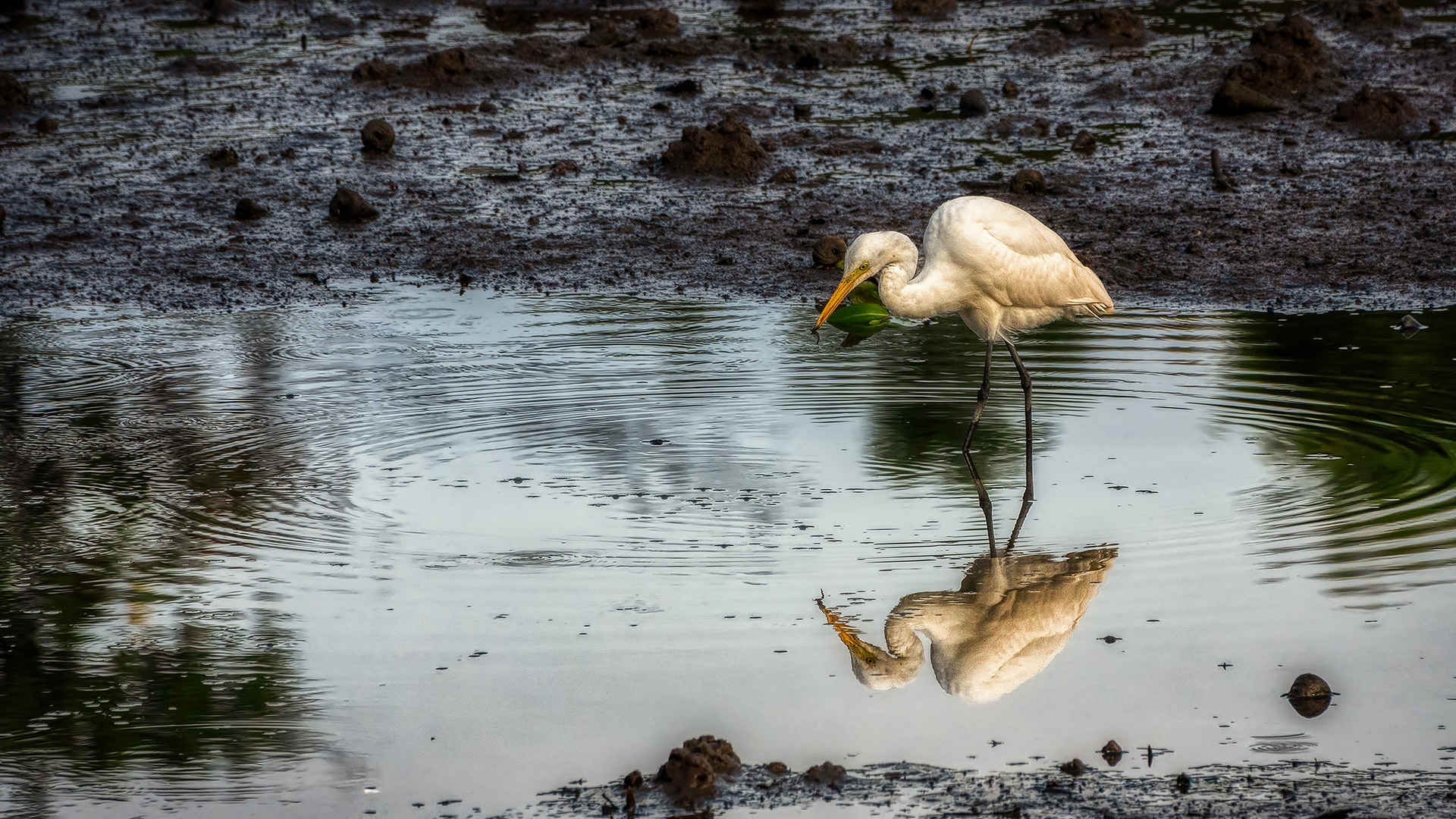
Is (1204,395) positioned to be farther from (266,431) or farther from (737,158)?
(737,158)

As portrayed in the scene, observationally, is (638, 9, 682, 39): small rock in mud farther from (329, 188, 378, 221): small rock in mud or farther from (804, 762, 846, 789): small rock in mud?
(804, 762, 846, 789): small rock in mud

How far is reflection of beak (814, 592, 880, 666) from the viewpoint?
496 cm

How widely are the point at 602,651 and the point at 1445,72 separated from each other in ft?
38.9

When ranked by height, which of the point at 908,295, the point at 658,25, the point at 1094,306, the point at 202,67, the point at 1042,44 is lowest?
the point at 1094,306

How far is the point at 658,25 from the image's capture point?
55.9ft

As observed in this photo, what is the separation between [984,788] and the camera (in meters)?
4.13

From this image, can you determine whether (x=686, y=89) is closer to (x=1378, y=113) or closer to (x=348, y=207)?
(x=348, y=207)

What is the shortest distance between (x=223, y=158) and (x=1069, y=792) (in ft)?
33.4

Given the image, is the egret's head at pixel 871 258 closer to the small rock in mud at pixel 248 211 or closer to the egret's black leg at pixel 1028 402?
the egret's black leg at pixel 1028 402

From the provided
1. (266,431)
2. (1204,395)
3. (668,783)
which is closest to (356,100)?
(266,431)

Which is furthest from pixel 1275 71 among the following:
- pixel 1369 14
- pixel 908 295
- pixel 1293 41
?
pixel 908 295

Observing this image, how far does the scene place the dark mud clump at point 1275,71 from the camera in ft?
43.8

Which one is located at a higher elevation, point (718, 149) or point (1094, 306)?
point (718, 149)

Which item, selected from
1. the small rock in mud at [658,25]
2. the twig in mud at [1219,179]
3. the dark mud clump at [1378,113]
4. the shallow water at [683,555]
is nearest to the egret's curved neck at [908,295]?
the shallow water at [683,555]
